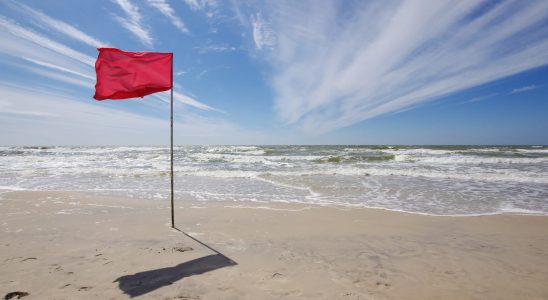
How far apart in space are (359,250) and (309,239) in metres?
0.98

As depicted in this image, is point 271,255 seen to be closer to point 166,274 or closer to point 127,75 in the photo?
point 166,274

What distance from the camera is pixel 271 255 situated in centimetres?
464

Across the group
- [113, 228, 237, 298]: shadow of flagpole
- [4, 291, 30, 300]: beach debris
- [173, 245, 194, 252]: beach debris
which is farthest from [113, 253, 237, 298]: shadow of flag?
[4, 291, 30, 300]: beach debris

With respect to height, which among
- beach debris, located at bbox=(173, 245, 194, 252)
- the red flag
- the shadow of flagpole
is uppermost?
the red flag

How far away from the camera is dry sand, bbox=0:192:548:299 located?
11.6 ft

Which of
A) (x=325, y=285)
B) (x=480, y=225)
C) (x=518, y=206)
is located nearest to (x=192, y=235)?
(x=325, y=285)

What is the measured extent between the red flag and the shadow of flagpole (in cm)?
350

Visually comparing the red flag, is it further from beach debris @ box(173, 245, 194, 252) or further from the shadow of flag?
the shadow of flag

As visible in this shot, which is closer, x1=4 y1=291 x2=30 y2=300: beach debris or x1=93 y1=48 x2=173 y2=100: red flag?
x1=4 y1=291 x2=30 y2=300: beach debris

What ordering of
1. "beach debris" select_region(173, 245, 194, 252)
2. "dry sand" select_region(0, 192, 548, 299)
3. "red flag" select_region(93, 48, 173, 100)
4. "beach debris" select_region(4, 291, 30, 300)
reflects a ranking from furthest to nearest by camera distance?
"red flag" select_region(93, 48, 173, 100)
"beach debris" select_region(173, 245, 194, 252)
"dry sand" select_region(0, 192, 548, 299)
"beach debris" select_region(4, 291, 30, 300)

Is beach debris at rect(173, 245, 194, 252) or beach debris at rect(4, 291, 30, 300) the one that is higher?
beach debris at rect(4, 291, 30, 300)

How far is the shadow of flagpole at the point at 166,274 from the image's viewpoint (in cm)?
353

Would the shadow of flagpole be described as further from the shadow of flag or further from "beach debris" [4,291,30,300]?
"beach debris" [4,291,30,300]

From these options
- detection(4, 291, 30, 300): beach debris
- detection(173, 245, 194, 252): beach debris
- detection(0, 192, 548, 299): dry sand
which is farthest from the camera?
detection(173, 245, 194, 252): beach debris
